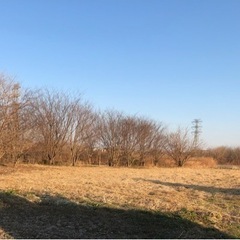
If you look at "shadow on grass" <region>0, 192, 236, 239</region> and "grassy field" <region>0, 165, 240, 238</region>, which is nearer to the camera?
"shadow on grass" <region>0, 192, 236, 239</region>

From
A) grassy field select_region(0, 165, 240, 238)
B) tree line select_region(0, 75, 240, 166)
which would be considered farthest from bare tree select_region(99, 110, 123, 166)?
grassy field select_region(0, 165, 240, 238)

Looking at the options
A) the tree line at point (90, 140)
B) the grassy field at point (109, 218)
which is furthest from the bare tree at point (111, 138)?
the grassy field at point (109, 218)

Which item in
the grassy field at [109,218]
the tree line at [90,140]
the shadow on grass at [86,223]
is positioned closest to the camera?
the shadow on grass at [86,223]

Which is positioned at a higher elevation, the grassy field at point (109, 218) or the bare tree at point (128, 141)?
the bare tree at point (128, 141)

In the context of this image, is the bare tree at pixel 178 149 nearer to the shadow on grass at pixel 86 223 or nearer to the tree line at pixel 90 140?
the tree line at pixel 90 140

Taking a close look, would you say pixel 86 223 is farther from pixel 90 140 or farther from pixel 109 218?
pixel 90 140

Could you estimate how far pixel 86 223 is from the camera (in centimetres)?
842

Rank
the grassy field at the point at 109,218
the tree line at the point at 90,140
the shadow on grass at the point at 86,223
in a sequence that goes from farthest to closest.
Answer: the tree line at the point at 90,140 < the grassy field at the point at 109,218 < the shadow on grass at the point at 86,223

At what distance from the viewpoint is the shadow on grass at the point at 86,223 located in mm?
7555

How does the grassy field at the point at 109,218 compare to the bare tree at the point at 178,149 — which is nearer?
the grassy field at the point at 109,218

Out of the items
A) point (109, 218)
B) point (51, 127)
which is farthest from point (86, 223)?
point (51, 127)

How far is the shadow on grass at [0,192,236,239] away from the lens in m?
7.55

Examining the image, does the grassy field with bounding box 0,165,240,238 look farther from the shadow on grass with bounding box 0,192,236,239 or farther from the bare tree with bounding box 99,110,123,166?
the bare tree with bounding box 99,110,123,166

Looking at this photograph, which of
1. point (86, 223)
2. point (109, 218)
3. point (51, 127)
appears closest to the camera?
point (86, 223)
